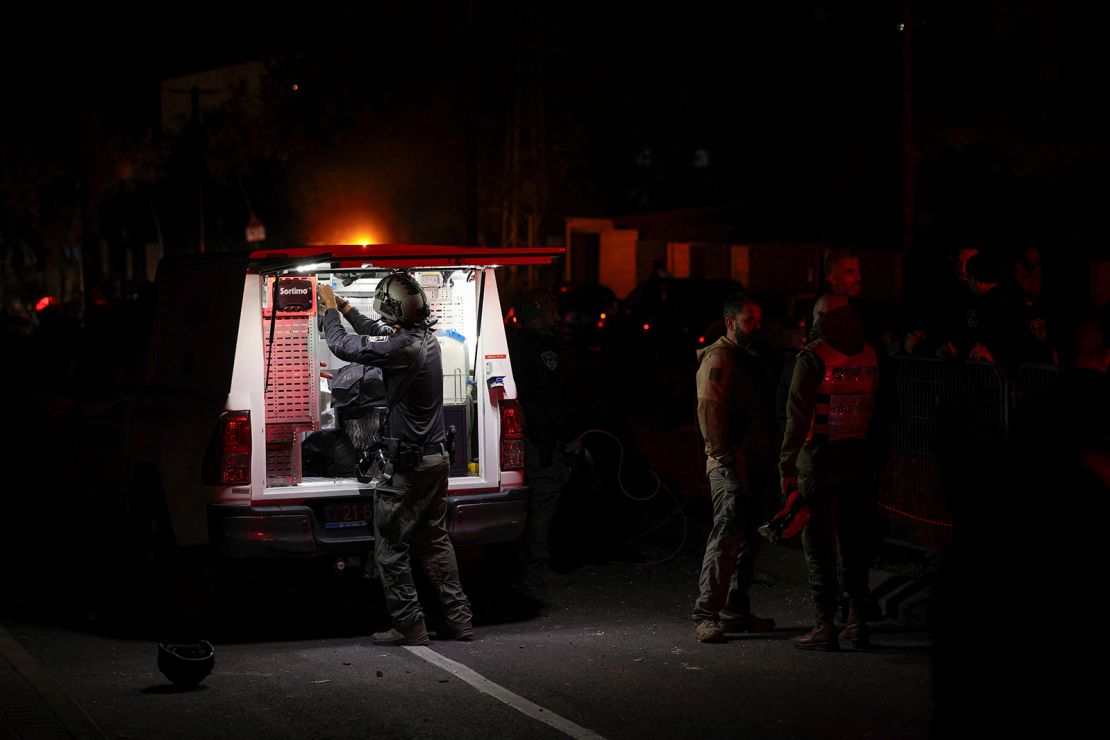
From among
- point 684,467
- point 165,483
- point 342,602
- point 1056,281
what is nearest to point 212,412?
point 165,483

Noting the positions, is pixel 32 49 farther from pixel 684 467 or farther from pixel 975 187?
pixel 684 467

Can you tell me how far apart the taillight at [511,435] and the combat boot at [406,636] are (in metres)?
1.19

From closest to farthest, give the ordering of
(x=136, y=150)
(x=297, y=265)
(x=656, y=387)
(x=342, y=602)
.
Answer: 1. (x=297, y=265)
2. (x=342, y=602)
3. (x=656, y=387)
4. (x=136, y=150)

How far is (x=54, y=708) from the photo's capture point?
632 centimetres

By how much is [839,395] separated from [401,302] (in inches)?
97.2

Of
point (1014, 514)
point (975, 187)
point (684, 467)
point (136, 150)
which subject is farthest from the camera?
point (136, 150)

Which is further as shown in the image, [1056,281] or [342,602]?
[1056,281]

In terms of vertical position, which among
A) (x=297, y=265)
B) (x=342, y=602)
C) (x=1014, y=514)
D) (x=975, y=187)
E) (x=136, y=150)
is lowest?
(x=342, y=602)

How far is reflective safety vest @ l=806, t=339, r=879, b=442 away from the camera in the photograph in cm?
771

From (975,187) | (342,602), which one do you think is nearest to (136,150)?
(975,187)

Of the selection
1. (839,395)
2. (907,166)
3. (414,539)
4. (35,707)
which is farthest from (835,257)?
(907,166)

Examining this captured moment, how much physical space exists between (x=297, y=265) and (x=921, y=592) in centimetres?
414

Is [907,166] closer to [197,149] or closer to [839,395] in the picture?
[839,395]

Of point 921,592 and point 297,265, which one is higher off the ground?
point 297,265
